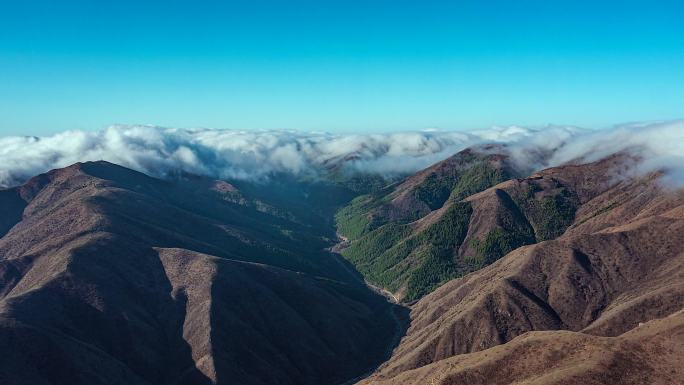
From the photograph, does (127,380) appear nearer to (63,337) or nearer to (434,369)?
(63,337)

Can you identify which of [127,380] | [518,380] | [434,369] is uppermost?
[518,380]

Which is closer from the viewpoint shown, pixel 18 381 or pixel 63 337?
pixel 18 381

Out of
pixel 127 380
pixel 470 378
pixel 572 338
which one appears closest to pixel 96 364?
pixel 127 380

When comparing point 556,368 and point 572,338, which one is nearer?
point 556,368

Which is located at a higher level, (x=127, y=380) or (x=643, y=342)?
(x=643, y=342)

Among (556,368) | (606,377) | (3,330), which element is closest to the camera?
(606,377)

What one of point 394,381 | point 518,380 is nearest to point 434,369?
point 394,381

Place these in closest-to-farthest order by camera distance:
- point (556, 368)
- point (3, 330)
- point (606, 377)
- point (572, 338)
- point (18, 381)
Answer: point (606, 377)
point (556, 368)
point (572, 338)
point (18, 381)
point (3, 330)

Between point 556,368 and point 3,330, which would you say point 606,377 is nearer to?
point 556,368

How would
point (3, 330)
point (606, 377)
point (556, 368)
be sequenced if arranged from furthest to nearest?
point (3, 330) < point (556, 368) < point (606, 377)
